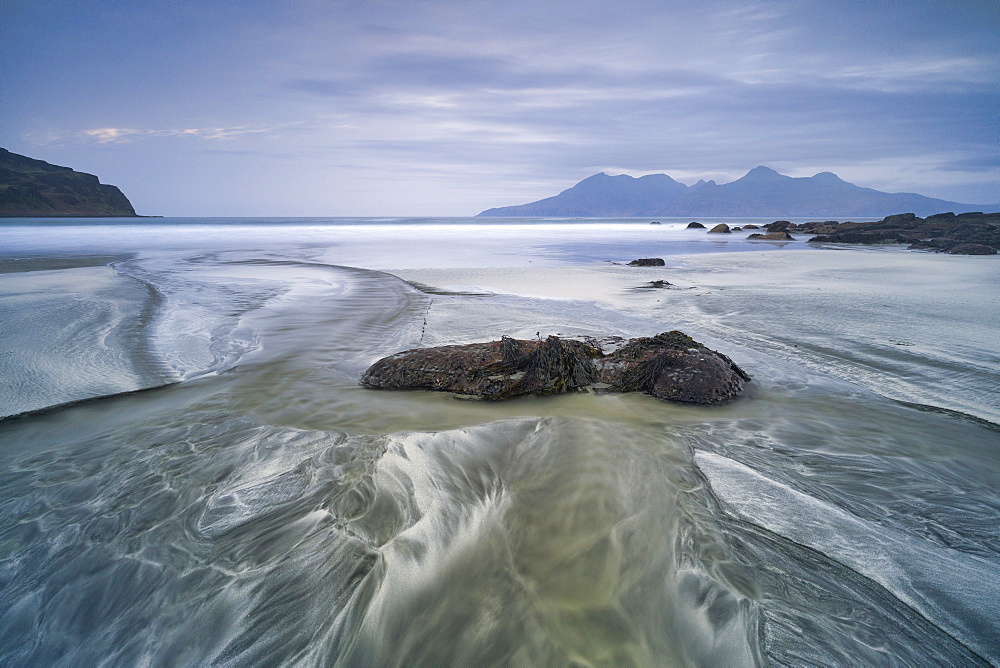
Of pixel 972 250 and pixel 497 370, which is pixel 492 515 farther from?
pixel 972 250

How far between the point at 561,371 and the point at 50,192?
150 metres

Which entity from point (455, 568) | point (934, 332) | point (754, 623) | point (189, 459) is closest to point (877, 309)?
point (934, 332)

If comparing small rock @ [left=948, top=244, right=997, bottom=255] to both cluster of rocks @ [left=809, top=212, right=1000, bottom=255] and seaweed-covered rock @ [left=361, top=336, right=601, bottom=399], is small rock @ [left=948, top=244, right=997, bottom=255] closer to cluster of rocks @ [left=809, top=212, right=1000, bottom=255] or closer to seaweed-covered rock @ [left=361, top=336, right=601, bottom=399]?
cluster of rocks @ [left=809, top=212, right=1000, bottom=255]

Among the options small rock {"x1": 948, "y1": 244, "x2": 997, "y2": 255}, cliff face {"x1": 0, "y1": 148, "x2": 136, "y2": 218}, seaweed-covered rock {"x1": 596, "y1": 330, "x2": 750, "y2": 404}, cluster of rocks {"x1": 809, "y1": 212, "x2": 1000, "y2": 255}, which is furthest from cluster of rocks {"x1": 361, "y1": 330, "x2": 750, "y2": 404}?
cliff face {"x1": 0, "y1": 148, "x2": 136, "y2": 218}

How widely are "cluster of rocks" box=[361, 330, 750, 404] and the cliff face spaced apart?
13696 cm

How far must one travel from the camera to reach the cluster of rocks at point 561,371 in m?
4.11

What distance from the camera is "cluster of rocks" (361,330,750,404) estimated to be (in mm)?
4113

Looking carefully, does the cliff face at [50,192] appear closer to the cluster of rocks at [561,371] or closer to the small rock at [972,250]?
the cluster of rocks at [561,371]

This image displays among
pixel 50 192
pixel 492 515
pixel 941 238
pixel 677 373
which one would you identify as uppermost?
pixel 50 192

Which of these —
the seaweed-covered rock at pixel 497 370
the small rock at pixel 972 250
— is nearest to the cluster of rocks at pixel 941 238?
the small rock at pixel 972 250

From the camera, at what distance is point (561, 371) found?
439 centimetres

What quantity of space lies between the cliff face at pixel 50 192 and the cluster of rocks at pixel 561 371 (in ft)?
449

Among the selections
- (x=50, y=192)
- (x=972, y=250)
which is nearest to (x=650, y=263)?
(x=972, y=250)

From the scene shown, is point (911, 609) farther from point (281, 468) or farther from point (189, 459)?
point (189, 459)
